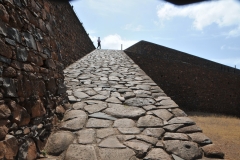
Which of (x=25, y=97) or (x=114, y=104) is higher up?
(x=25, y=97)

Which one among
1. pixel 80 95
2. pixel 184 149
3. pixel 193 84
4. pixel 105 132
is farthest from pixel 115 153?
pixel 193 84

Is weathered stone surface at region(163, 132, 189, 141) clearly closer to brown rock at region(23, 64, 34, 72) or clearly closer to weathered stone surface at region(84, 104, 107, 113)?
weathered stone surface at region(84, 104, 107, 113)

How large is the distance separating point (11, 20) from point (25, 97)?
76cm

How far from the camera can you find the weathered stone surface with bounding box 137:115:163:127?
2.66 m

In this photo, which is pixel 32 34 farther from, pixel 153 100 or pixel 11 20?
pixel 153 100

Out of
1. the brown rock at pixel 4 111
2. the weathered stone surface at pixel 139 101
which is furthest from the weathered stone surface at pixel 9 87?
the weathered stone surface at pixel 139 101

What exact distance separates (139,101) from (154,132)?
1.06m

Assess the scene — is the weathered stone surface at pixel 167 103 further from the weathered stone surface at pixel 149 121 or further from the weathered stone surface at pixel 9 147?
the weathered stone surface at pixel 9 147

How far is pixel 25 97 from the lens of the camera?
1808mm

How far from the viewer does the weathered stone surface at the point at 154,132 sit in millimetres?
2409

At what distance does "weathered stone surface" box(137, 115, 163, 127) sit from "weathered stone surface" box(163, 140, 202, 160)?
439mm

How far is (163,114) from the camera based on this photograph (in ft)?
9.84

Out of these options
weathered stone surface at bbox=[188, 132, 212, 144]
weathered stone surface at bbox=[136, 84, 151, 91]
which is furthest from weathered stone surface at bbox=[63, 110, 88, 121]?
weathered stone surface at bbox=[136, 84, 151, 91]

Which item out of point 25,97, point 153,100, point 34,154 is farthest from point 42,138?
point 153,100
